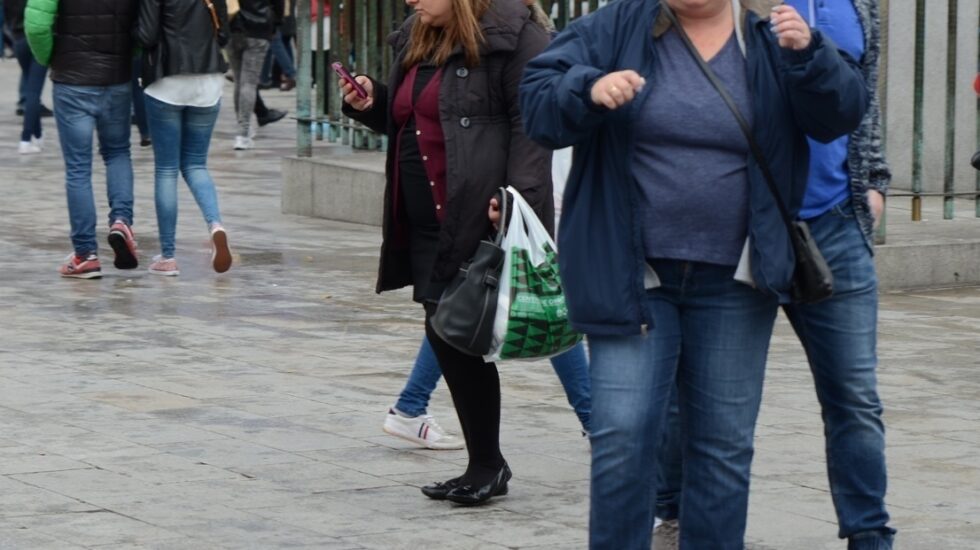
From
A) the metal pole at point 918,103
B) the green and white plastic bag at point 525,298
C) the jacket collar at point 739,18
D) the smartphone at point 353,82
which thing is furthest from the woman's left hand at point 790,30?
the metal pole at point 918,103

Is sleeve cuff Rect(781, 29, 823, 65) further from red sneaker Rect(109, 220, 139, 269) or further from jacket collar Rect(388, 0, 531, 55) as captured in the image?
red sneaker Rect(109, 220, 139, 269)

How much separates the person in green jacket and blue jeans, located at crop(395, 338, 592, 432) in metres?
4.38

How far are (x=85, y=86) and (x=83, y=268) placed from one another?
37.5 inches

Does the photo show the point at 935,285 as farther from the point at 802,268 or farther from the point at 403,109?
the point at 802,268

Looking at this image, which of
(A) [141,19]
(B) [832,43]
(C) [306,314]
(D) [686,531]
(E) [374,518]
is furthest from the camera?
(A) [141,19]

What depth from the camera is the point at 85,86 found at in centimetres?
1051

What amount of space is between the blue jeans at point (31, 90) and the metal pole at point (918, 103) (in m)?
7.68

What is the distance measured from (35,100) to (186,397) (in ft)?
31.9

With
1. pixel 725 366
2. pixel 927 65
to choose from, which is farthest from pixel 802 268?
pixel 927 65

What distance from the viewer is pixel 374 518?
5.68 m

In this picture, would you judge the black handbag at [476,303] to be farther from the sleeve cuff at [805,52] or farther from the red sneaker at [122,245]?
the red sneaker at [122,245]

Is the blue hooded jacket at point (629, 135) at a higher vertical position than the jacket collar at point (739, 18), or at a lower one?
lower

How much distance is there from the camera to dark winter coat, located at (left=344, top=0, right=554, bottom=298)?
5.76 meters

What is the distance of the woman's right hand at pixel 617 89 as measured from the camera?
4082 millimetres
